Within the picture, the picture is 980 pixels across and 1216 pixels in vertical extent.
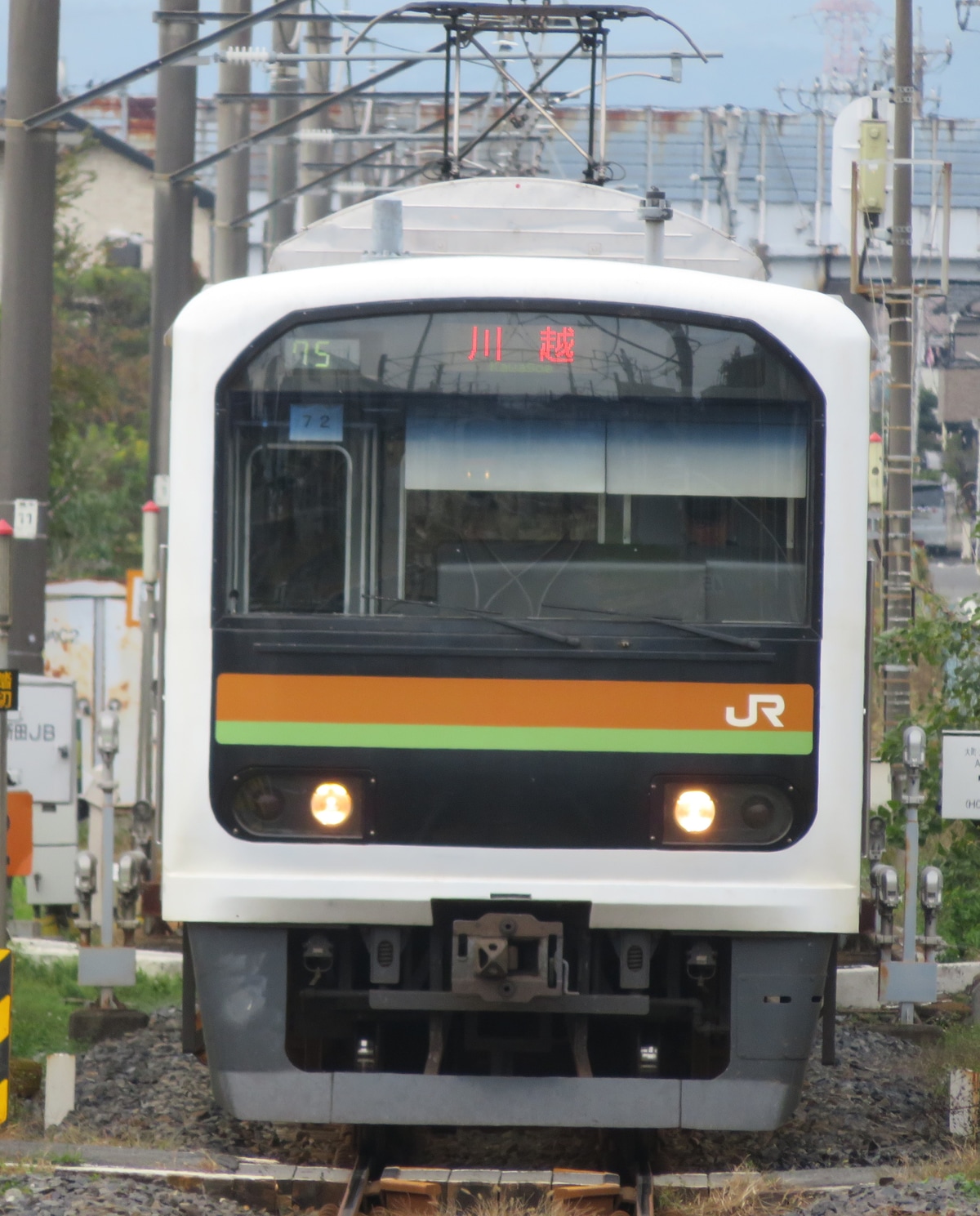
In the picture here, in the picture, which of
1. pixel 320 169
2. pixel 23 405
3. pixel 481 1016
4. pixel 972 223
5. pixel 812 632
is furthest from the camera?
pixel 972 223

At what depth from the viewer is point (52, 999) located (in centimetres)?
927

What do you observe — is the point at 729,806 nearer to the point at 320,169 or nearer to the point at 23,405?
the point at 23,405

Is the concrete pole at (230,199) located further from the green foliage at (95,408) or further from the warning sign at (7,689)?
the warning sign at (7,689)

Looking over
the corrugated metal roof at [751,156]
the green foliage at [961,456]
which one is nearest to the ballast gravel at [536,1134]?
the green foliage at [961,456]

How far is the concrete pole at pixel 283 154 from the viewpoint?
62.8 ft

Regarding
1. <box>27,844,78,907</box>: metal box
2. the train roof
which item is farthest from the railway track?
<box>27,844,78,907</box>: metal box

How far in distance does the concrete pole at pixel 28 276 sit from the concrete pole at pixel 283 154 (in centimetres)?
619

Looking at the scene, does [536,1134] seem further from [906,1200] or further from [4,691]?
[4,691]

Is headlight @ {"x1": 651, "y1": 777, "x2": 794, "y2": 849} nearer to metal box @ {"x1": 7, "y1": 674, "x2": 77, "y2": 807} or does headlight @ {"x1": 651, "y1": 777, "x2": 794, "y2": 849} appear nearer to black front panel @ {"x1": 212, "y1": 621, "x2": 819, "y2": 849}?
black front panel @ {"x1": 212, "y1": 621, "x2": 819, "y2": 849}

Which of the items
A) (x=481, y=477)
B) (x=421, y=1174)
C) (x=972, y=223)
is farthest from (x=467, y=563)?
(x=972, y=223)

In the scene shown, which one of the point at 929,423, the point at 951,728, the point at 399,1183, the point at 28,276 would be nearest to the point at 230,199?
the point at 28,276

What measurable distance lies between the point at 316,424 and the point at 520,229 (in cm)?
130

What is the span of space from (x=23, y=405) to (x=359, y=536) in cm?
617

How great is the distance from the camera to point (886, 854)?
970cm
